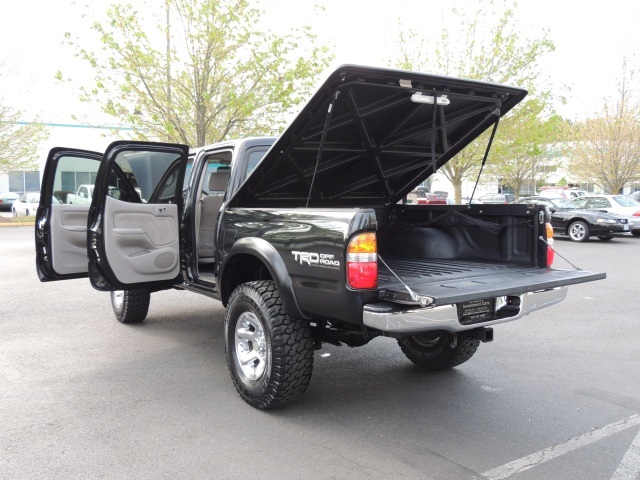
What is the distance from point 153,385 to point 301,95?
35.7ft

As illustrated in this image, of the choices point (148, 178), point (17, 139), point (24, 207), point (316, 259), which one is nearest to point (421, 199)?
point (148, 178)

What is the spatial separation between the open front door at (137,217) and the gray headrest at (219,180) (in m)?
0.35

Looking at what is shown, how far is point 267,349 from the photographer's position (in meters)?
3.97

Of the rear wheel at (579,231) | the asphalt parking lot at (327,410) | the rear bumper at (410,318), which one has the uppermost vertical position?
the rear bumper at (410,318)

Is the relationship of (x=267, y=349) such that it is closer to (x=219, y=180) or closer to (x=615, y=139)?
(x=219, y=180)

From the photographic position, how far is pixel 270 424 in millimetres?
3859

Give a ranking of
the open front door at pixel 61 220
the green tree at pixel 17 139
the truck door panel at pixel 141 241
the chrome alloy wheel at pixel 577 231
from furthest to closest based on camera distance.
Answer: the green tree at pixel 17 139 < the chrome alloy wheel at pixel 577 231 < the open front door at pixel 61 220 < the truck door panel at pixel 141 241

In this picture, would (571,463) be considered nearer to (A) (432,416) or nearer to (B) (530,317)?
(A) (432,416)

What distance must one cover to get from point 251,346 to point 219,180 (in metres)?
1.92

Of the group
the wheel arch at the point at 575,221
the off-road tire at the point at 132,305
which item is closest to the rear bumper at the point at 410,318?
the off-road tire at the point at 132,305

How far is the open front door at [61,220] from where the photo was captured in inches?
217

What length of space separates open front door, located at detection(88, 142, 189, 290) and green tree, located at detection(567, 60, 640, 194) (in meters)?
26.1

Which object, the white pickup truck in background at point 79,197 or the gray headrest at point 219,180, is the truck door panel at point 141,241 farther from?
the white pickup truck in background at point 79,197

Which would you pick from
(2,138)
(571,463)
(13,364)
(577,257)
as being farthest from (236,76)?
(2,138)
